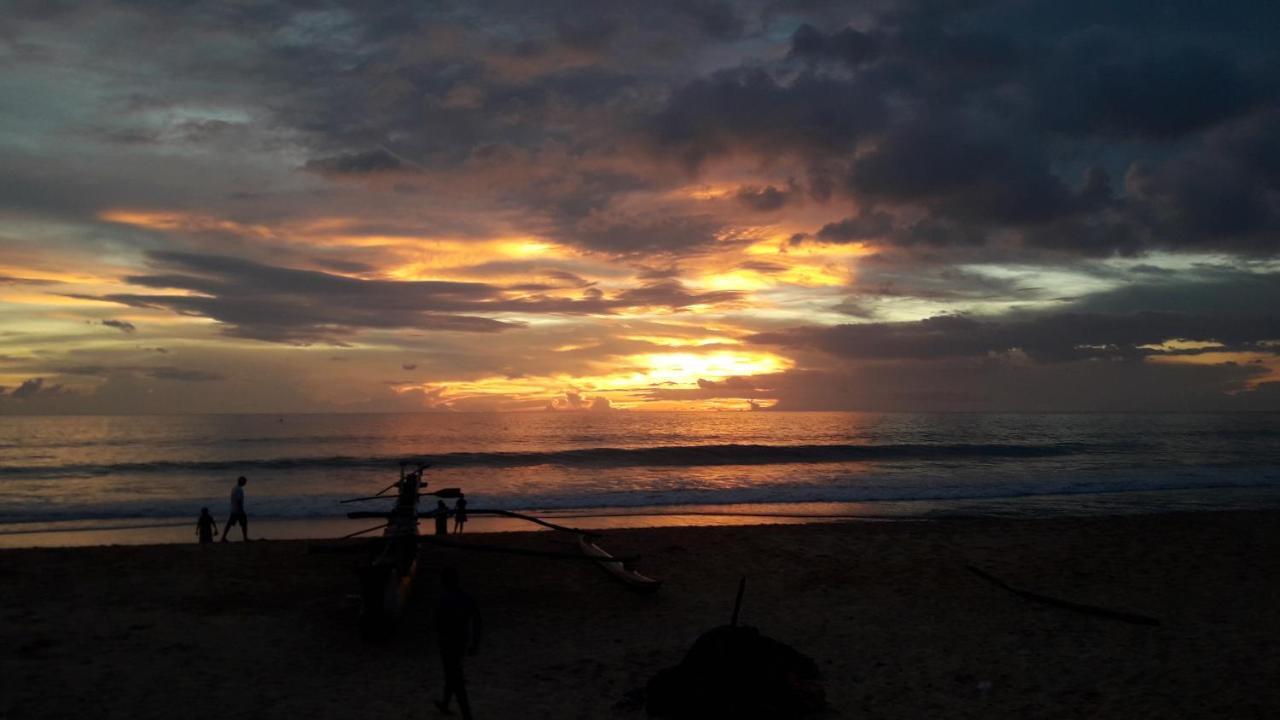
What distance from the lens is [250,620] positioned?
42.8 ft

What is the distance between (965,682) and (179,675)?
10.6 metres

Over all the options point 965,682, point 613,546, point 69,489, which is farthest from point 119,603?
point 69,489

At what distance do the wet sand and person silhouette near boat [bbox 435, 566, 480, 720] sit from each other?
1.06 meters

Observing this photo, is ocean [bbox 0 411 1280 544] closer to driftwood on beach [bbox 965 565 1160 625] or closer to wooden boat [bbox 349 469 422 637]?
driftwood on beach [bbox 965 565 1160 625]

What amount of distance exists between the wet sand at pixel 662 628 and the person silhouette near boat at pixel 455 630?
1.06 m

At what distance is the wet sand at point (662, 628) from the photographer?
9.62 m

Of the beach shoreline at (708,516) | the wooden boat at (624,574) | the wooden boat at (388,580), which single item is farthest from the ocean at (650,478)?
the wooden boat at (388,580)

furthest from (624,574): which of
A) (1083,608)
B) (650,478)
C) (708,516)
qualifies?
(650,478)

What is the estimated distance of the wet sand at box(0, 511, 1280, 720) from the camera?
962 cm

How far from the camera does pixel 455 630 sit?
845 centimetres

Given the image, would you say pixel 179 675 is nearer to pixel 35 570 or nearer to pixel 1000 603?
pixel 35 570

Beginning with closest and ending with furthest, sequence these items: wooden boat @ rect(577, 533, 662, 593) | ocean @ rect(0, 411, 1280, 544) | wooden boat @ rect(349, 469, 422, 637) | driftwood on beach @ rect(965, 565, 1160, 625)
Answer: wooden boat @ rect(349, 469, 422, 637), driftwood on beach @ rect(965, 565, 1160, 625), wooden boat @ rect(577, 533, 662, 593), ocean @ rect(0, 411, 1280, 544)

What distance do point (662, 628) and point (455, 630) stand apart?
5.28m

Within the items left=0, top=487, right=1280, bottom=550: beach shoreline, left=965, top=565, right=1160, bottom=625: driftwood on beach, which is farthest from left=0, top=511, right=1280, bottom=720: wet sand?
left=0, top=487, right=1280, bottom=550: beach shoreline
